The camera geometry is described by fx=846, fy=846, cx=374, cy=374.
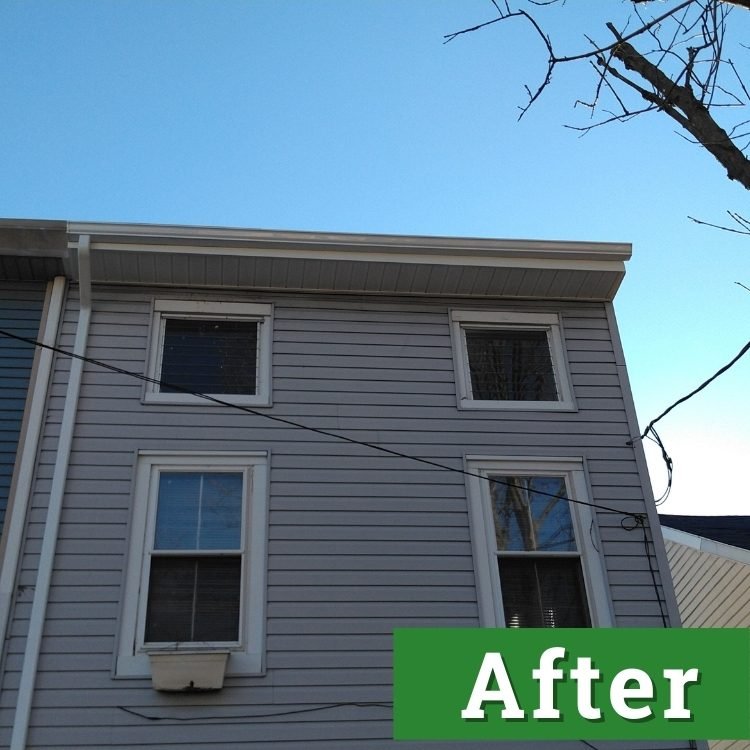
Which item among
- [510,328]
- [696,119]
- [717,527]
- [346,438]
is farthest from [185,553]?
[717,527]

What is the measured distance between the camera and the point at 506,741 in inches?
221

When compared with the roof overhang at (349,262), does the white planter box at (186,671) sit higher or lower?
lower

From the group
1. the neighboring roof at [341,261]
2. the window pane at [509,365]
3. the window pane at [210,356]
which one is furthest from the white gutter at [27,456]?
the window pane at [509,365]

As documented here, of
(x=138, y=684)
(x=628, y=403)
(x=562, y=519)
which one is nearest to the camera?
(x=138, y=684)

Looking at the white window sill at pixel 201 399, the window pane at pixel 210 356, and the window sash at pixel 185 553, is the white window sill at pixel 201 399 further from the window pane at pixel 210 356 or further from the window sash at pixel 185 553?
the window sash at pixel 185 553

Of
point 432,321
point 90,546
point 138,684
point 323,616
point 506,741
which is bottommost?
point 506,741

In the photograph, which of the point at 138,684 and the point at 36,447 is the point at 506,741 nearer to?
the point at 138,684

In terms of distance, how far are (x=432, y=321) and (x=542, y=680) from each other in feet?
10.2

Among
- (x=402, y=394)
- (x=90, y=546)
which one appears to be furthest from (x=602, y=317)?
(x=90, y=546)

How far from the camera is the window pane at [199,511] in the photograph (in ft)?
20.2

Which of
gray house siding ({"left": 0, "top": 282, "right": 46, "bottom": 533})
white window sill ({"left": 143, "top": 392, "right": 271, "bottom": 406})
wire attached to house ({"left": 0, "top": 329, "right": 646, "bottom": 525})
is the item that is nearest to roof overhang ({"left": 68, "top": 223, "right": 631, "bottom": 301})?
gray house siding ({"left": 0, "top": 282, "right": 46, "bottom": 533})

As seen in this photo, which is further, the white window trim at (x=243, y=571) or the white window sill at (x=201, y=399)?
the white window sill at (x=201, y=399)

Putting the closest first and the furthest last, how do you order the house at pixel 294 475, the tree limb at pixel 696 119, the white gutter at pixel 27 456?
the tree limb at pixel 696 119, the house at pixel 294 475, the white gutter at pixel 27 456

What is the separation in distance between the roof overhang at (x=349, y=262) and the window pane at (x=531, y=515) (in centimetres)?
180
